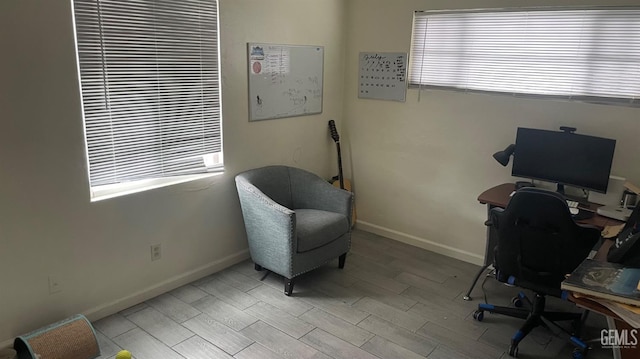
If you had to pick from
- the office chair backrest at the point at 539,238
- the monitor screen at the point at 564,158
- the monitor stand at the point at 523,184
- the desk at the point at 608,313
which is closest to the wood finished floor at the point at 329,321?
the office chair backrest at the point at 539,238

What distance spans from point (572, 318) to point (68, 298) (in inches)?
118

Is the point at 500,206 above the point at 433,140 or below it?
below

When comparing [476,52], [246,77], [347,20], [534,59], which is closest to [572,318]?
[534,59]

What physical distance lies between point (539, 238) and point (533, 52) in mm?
1538

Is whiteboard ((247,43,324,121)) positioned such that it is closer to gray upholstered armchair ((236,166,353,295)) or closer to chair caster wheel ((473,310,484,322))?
gray upholstered armchair ((236,166,353,295))

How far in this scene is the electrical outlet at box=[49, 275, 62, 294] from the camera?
2576mm

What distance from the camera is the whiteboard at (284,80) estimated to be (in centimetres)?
348

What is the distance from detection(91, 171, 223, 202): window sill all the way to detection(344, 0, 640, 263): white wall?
1696 millimetres

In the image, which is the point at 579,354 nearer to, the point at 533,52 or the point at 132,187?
the point at 533,52

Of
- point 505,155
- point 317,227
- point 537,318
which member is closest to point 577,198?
point 505,155

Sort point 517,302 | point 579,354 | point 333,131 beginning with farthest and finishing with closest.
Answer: point 333,131 < point 517,302 < point 579,354

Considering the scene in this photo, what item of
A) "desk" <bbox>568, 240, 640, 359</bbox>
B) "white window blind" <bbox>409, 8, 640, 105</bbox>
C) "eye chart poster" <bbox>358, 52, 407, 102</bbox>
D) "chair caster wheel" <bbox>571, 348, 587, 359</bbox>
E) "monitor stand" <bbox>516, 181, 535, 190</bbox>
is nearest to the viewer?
"desk" <bbox>568, 240, 640, 359</bbox>

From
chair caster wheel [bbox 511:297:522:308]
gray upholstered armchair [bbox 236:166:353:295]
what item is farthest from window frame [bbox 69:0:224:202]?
chair caster wheel [bbox 511:297:522:308]

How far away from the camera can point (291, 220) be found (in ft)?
9.78
